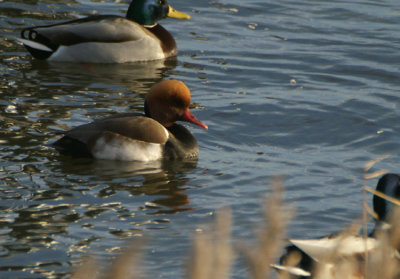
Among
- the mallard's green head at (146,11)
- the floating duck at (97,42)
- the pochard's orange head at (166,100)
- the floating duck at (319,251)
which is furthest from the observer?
the mallard's green head at (146,11)

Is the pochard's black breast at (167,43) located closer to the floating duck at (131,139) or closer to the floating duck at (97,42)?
the floating duck at (97,42)

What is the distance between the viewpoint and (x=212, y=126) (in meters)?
9.77

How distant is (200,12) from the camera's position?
1517 cm

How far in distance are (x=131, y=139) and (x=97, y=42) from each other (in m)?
4.57

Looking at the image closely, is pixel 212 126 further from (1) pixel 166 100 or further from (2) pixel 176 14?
(2) pixel 176 14

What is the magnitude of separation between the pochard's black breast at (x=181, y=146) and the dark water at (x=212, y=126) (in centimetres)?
12

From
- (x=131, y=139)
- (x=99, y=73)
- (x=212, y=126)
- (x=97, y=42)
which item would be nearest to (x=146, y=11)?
A: (x=97, y=42)

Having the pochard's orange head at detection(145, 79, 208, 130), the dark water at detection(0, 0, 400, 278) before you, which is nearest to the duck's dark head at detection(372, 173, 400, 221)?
the dark water at detection(0, 0, 400, 278)

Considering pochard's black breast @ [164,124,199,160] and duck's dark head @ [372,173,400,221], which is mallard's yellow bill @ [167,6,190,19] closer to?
pochard's black breast @ [164,124,199,160]

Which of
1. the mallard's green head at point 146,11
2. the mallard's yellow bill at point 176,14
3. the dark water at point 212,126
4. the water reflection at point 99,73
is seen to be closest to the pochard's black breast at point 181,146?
the dark water at point 212,126

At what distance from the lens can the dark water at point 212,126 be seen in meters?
6.71

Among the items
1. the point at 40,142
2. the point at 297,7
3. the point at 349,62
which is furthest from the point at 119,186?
the point at 297,7

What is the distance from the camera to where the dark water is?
6711mm

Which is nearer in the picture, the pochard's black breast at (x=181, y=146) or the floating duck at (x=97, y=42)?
the pochard's black breast at (x=181, y=146)
